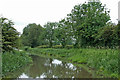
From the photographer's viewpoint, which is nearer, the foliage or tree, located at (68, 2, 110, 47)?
the foliage

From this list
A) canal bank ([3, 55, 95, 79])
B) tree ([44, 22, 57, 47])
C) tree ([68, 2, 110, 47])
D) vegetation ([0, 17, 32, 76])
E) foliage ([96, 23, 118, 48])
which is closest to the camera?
canal bank ([3, 55, 95, 79])

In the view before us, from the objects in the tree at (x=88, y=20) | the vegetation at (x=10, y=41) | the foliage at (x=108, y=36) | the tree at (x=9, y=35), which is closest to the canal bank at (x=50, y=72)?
the vegetation at (x=10, y=41)

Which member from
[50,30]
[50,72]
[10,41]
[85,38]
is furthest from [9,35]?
[50,30]

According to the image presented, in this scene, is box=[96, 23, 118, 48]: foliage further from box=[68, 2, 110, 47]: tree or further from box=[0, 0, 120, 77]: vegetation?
box=[68, 2, 110, 47]: tree

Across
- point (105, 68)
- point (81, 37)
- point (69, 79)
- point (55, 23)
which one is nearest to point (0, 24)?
point (69, 79)

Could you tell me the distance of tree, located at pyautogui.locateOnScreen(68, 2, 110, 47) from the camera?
2322 centimetres

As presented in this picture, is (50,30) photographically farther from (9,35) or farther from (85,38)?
(9,35)

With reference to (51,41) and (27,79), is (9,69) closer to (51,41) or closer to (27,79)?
(27,79)

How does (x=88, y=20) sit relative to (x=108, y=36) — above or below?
above

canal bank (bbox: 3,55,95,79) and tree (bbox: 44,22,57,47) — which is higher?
tree (bbox: 44,22,57,47)

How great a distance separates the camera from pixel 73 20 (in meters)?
27.6

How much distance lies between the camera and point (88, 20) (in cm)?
2350

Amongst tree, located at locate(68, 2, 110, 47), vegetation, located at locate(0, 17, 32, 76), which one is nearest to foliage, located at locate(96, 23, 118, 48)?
tree, located at locate(68, 2, 110, 47)

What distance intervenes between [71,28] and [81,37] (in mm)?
3914
